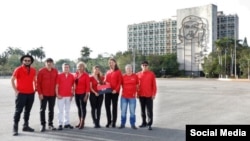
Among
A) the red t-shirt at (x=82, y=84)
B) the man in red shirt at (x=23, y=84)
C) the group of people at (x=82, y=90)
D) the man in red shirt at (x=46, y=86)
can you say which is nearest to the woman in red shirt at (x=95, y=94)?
the group of people at (x=82, y=90)

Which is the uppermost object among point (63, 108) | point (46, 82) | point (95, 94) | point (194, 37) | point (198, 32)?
point (198, 32)

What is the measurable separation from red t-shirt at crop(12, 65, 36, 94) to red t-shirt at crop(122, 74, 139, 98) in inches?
96.0

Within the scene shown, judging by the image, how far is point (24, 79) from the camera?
26.7ft

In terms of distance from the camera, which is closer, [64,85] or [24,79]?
[24,79]

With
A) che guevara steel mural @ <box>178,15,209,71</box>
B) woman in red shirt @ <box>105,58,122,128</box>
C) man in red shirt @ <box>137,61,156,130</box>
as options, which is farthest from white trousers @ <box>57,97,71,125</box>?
che guevara steel mural @ <box>178,15,209,71</box>

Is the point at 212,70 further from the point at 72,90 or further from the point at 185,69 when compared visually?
the point at 72,90

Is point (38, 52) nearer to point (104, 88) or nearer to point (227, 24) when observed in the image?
point (227, 24)

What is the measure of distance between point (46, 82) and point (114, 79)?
1.77 m

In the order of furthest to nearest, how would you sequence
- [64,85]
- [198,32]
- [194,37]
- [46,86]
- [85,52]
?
[194,37], [198,32], [85,52], [64,85], [46,86]

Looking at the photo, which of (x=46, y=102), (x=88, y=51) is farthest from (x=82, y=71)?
(x=88, y=51)

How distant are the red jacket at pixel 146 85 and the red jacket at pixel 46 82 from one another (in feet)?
7.55

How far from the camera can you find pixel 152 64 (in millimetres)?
101188

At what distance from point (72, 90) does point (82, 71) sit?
581 mm

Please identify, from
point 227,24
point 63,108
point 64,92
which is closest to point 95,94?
point 64,92
